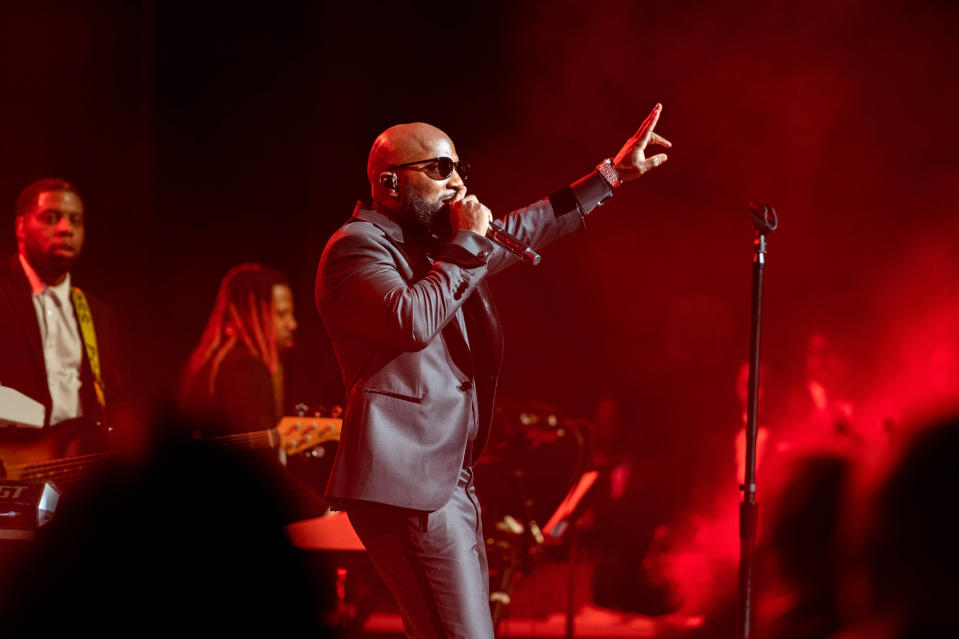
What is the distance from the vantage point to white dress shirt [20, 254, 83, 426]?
13.1ft

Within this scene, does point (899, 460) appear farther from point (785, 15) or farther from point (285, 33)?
point (285, 33)

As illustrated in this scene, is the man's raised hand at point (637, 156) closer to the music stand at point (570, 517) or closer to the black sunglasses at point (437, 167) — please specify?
the black sunglasses at point (437, 167)

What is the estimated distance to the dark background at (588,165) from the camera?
16.8 feet

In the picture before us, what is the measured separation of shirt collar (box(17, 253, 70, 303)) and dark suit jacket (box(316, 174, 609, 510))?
2.41 meters

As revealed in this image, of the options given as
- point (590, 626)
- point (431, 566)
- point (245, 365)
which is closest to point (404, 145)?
point (431, 566)

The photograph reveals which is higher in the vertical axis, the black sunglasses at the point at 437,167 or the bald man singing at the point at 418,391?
the black sunglasses at the point at 437,167

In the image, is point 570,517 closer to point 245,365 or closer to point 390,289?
point 245,365

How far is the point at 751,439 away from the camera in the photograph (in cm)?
243

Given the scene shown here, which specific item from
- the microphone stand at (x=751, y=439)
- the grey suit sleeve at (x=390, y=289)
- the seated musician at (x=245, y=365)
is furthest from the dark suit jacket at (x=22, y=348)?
the microphone stand at (x=751, y=439)

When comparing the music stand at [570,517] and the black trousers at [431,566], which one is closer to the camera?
the black trousers at [431,566]

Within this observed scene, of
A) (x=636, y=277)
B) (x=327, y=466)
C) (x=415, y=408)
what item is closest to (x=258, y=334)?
(x=327, y=466)

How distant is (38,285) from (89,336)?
0.30 meters

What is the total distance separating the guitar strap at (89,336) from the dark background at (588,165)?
86 cm

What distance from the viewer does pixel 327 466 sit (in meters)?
3.83
